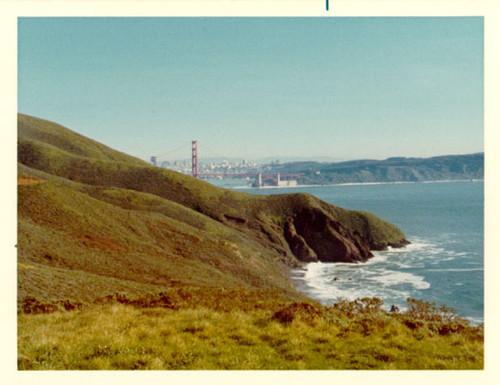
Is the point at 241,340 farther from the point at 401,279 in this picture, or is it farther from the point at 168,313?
the point at 401,279

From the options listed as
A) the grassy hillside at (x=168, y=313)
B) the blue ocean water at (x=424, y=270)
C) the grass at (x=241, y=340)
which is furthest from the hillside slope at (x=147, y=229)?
the grass at (x=241, y=340)

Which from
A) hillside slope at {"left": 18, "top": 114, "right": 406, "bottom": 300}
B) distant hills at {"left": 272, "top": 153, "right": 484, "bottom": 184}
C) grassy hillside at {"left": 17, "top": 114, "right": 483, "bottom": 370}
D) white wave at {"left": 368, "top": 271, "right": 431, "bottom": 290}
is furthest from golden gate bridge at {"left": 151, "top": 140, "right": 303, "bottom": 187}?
grassy hillside at {"left": 17, "top": 114, "right": 483, "bottom": 370}

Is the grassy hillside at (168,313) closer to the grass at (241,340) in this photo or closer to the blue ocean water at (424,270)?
the grass at (241,340)

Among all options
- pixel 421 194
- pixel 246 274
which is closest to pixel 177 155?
pixel 421 194

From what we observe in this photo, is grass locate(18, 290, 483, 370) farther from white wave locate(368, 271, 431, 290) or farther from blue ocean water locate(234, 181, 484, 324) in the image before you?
white wave locate(368, 271, 431, 290)

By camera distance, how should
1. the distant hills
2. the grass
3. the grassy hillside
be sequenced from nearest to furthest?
the grass, the grassy hillside, the distant hills

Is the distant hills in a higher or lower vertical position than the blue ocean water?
higher

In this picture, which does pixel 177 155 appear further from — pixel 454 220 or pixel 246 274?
pixel 246 274
